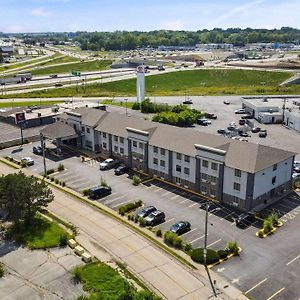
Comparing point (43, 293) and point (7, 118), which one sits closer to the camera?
point (43, 293)

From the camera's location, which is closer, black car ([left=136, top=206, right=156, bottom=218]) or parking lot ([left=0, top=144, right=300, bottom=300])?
parking lot ([left=0, top=144, right=300, bottom=300])

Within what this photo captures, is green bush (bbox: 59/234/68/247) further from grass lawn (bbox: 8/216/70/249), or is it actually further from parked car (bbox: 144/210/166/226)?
parked car (bbox: 144/210/166/226)

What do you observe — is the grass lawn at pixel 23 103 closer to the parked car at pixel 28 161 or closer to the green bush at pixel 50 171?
the parked car at pixel 28 161

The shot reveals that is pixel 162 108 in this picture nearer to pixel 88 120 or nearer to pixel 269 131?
pixel 269 131

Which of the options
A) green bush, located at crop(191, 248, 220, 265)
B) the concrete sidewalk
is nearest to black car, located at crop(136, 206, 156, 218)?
the concrete sidewalk

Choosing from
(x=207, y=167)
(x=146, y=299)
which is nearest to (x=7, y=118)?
(x=207, y=167)

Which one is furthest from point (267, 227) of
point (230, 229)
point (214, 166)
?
point (214, 166)
